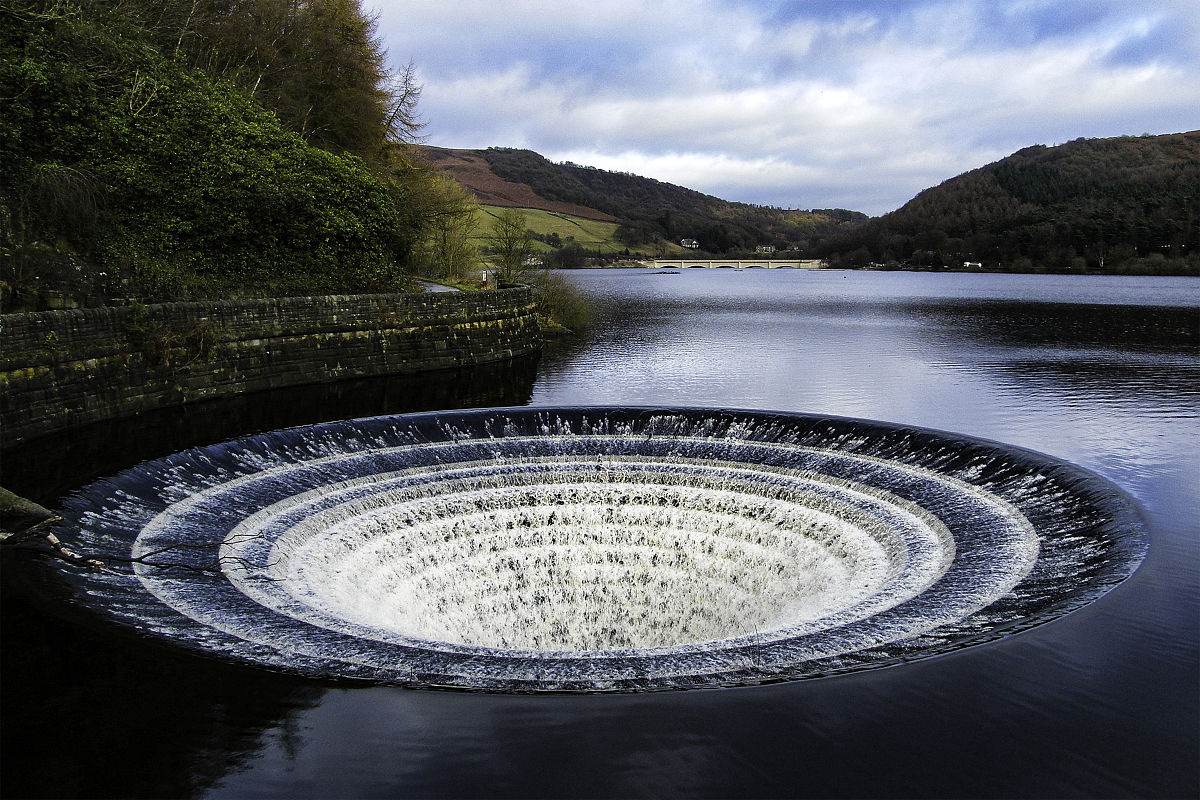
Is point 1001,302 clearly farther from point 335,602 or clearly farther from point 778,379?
point 335,602

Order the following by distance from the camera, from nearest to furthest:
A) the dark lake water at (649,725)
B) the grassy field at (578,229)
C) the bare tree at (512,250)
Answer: the dark lake water at (649,725)
the bare tree at (512,250)
the grassy field at (578,229)

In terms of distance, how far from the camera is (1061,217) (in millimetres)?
100375

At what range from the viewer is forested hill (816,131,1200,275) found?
89.2m

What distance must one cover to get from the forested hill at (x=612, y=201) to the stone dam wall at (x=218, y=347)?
103356 mm

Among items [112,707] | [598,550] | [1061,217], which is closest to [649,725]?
[112,707]

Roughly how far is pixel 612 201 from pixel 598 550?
5970 inches

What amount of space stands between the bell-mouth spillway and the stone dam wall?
441 cm

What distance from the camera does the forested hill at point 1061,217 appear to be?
89.2 metres

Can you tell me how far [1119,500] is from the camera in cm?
1130

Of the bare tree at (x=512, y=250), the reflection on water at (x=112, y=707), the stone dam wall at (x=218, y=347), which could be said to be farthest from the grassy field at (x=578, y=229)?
the reflection on water at (x=112, y=707)

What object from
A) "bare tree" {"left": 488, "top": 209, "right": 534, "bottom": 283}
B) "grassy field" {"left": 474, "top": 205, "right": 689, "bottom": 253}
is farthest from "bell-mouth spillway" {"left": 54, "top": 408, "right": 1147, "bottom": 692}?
"grassy field" {"left": 474, "top": 205, "right": 689, "bottom": 253}

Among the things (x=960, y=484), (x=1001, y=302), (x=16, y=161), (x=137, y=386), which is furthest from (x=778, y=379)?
(x=1001, y=302)

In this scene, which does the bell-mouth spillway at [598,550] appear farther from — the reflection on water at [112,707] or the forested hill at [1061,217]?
the forested hill at [1061,217]

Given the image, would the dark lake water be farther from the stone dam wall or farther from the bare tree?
the bare tree
